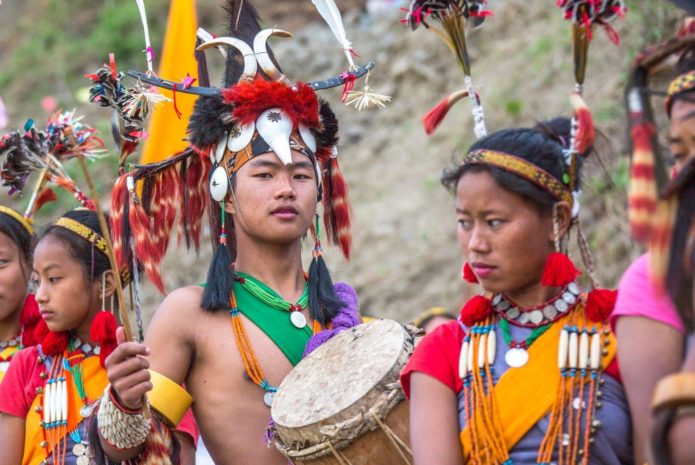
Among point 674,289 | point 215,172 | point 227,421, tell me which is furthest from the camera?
point 215,172

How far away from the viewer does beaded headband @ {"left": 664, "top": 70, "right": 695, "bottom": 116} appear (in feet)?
10.3

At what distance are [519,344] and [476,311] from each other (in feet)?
0.61

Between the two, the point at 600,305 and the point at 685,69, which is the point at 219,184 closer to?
the point at 600,305

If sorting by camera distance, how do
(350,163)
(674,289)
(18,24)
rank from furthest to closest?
(18,24) → (350,163) → (674,289)

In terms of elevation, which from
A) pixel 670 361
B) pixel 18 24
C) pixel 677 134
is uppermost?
pixel 18 24

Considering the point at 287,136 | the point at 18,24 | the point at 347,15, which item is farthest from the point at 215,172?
the point at 18,24

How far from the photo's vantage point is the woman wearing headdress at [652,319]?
10.1 ft

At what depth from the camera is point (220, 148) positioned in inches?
193

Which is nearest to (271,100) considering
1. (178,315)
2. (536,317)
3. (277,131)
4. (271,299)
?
(277,131)

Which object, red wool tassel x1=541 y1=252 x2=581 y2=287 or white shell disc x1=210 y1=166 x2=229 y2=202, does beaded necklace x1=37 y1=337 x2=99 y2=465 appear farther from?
red wool tassel x1=541 y1=252 x2=581 y2=287

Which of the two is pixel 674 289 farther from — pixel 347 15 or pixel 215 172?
pixel 347 15

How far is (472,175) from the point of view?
12.4 ft

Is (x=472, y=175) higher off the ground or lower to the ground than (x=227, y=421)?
higher

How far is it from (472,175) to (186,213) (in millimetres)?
1765
